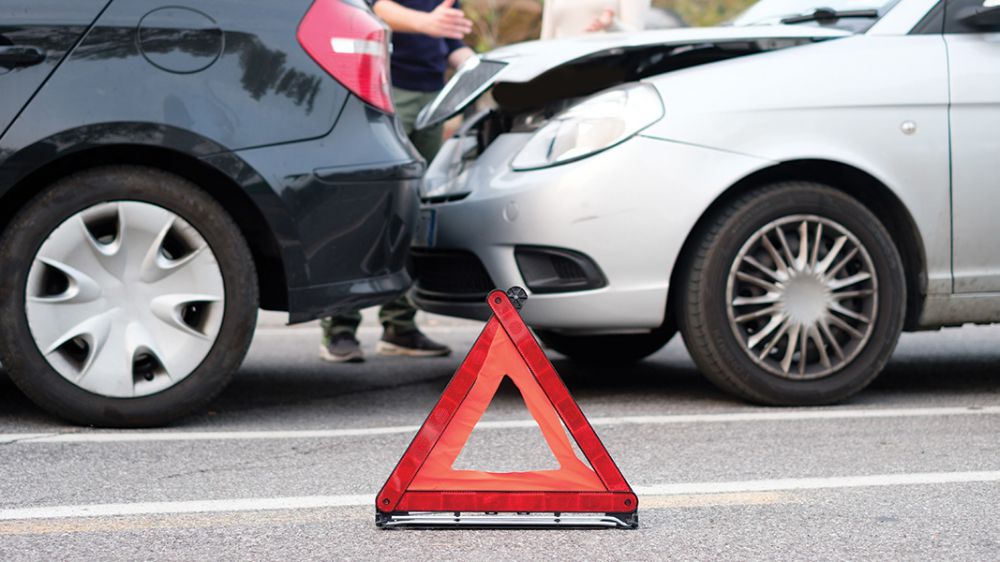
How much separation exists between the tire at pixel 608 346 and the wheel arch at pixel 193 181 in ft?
5.34

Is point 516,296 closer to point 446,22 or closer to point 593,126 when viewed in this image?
point 593,126

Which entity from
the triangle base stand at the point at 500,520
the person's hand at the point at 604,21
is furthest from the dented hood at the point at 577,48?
the triangle base stand at the point at 500,520

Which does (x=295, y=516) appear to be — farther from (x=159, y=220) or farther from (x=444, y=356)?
(x=444, y=356)

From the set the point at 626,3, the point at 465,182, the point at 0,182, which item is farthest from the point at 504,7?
the point at 0,182

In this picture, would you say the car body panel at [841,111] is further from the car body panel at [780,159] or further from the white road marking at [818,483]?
the white road marking at [818,483]

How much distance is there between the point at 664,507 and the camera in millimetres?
3457

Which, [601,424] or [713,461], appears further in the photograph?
[601,424]

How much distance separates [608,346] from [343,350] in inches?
44.3

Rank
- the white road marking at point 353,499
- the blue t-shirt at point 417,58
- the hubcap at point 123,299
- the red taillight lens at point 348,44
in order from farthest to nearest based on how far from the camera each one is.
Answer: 1. the blue t-shirt at point 417,58
2. the red taillight lens at point 348,44
3. the hubcap at point 123,299
4. the white road marking at point 353,499

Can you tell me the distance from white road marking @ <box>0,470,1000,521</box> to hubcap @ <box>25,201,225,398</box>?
0.92 m

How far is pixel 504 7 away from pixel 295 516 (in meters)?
13.7

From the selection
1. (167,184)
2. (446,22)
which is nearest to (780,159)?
(446,22)

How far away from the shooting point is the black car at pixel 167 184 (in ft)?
13.8

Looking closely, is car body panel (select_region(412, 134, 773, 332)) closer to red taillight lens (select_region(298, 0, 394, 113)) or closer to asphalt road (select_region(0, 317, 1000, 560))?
Answer: asphalt road (select_region(0, 317, 1000, 560))
